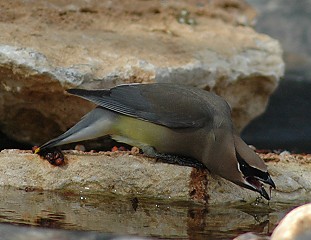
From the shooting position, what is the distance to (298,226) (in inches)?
149

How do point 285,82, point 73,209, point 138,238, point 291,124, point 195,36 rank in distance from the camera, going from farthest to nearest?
point 285,82, point 291,124, point 195,36, point 73,209, point 138,238

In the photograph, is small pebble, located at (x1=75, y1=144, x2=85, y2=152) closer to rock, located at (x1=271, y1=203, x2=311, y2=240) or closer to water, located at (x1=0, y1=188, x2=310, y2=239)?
water, located at (x1=0, y1=188, x2=310, y2=239)

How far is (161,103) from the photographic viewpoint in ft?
19.2

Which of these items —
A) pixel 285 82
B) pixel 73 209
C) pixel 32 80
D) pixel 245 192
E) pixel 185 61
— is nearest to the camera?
pixel 73 209

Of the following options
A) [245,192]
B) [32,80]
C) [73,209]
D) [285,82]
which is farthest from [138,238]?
[285,82]

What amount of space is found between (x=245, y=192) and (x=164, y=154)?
62 cm

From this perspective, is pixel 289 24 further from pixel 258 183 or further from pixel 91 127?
pixel 258 183

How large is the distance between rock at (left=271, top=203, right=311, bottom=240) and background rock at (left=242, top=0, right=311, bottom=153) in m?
3.80

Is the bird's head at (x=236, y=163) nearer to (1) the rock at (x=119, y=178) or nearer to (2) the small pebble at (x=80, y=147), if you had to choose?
(1) the rock at (x=119, y=178)

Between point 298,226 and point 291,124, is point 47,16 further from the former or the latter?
point 298,226

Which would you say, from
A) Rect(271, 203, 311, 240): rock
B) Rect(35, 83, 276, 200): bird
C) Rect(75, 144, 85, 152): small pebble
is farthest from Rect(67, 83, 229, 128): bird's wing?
Rect(271, 203, 311, 240): rock

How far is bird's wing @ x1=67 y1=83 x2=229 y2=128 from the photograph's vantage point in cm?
576

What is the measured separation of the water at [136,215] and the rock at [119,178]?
0.15 feet

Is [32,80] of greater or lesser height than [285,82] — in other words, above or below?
above
